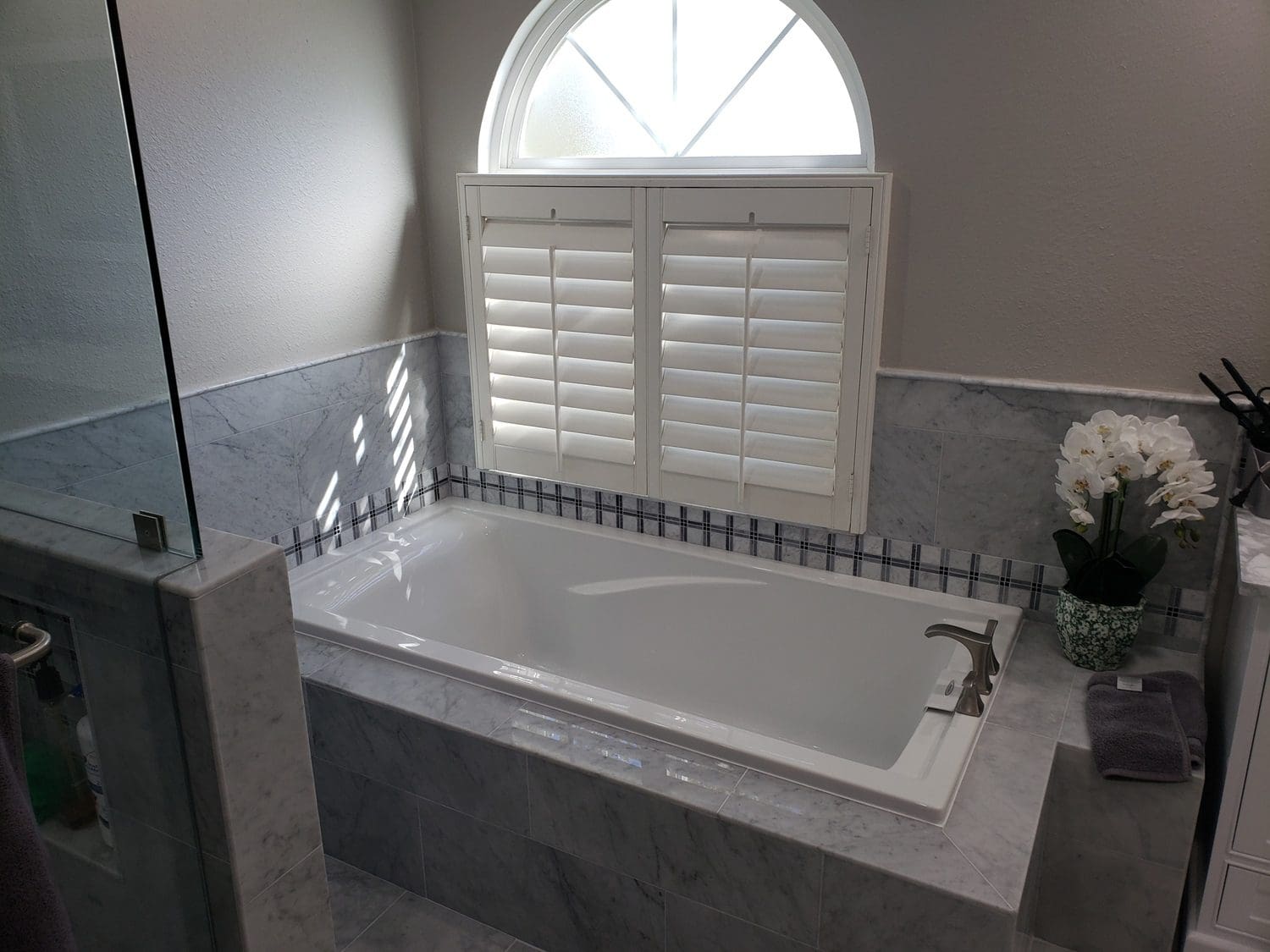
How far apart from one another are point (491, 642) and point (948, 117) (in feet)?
6.13

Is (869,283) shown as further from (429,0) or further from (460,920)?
(460,920)

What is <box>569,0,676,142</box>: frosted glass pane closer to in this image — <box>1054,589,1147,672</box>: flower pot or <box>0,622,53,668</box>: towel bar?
<box>1054,589,1147,672</box>: flower pot

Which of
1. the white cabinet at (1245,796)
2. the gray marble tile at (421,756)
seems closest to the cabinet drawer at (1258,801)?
the white cabinet at (1245,796)

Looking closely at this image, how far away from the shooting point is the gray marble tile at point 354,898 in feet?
7.36

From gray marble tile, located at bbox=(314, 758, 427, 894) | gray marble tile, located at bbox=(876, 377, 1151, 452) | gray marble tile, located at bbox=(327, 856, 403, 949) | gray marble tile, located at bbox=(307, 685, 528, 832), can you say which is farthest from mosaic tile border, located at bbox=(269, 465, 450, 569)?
gray marble tile, located at bbox=(876, 377, 1151, 452)

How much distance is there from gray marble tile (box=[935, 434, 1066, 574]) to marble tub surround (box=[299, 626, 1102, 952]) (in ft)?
0.76

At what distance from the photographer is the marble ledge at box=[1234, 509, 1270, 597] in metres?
1.71

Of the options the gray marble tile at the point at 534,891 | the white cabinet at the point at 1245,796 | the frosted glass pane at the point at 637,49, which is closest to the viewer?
the white cabinet at the point at 1245,796

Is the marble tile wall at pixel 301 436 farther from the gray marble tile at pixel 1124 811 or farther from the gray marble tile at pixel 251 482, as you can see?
the gray marble tile at pixel 1124 811

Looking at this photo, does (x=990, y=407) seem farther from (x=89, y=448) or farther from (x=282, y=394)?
(x=89, y=448)

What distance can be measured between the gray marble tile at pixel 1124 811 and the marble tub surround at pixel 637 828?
79mm

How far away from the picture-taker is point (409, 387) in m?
3.07

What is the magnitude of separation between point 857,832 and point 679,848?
0.34 metres

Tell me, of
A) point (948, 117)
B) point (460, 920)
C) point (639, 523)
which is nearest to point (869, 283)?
point (948, 117)
